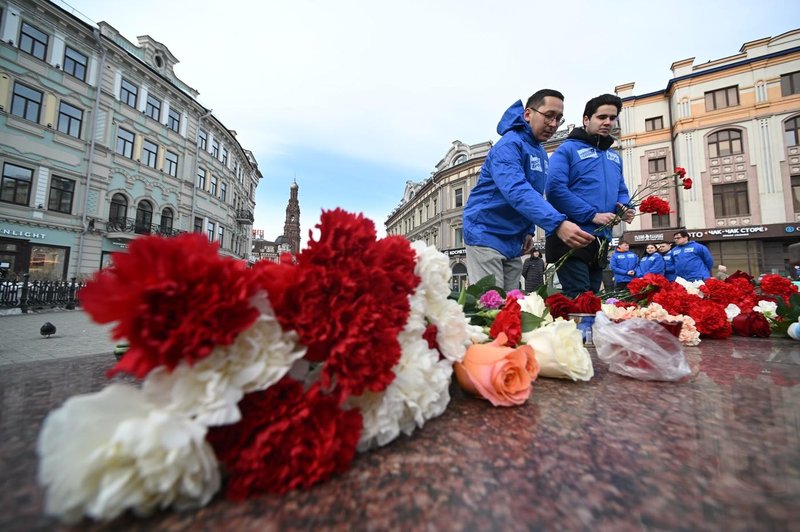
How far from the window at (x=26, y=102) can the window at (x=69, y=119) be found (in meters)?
0.65

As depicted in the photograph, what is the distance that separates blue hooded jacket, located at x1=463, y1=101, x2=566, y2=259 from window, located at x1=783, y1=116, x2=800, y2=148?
2198 cm

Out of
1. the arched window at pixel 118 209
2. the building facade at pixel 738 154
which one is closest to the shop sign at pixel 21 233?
the arched window at pixel 118 209

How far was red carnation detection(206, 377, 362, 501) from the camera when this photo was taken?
52cm

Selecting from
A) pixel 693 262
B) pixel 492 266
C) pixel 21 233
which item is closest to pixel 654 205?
pixel 492 266

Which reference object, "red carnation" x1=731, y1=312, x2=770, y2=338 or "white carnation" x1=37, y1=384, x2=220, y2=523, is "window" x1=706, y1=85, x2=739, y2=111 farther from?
"white carnation" x1=37, y1=384, x2=220, y2=523

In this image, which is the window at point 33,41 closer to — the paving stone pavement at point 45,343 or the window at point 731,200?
the paving stone pavement at point 45,343

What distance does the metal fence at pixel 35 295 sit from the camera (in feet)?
28.9

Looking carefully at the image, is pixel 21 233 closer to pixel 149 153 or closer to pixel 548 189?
pixel 149 153

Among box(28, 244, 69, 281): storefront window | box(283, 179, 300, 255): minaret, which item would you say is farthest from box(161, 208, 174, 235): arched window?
box(283, 179, 300, 255): minaret

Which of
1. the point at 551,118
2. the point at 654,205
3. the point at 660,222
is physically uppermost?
the point at 660,222

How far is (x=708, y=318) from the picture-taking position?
6.91 feet

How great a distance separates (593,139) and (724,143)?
2105 cm

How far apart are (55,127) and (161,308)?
65.5 ft

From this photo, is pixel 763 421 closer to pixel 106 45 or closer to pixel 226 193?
pixel 106 45
